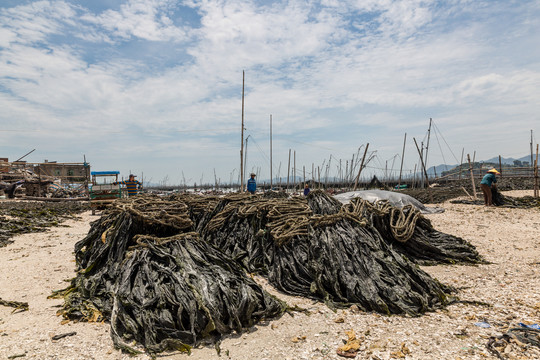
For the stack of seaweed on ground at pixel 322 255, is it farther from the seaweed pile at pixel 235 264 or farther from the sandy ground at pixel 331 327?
the sandy ground at pixel 331 327

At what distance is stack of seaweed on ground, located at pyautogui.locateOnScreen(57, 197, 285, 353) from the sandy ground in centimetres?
17

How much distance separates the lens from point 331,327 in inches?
142

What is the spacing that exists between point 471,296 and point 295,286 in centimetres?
243

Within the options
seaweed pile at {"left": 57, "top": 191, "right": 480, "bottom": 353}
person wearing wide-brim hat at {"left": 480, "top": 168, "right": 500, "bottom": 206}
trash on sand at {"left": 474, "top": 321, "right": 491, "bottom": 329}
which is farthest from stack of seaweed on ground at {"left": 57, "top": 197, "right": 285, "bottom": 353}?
person wearing wide-brim hat at {"left": 480, "top": 168, "right": 500, "bottom": 206}

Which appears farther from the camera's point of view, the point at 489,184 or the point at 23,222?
the point at 489,184

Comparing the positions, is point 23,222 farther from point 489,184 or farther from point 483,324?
point 489,184

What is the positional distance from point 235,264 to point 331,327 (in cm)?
169

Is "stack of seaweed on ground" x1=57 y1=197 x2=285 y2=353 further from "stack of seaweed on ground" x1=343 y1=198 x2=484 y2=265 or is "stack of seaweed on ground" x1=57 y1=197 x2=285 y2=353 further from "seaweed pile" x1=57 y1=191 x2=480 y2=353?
"stack of seaweed on ground" x1=343 y1=198 x2=484 y2=265

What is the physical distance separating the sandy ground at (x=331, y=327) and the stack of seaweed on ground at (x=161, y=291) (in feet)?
0.54

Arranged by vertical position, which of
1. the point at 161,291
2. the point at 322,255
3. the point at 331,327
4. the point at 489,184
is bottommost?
the point at 331,327

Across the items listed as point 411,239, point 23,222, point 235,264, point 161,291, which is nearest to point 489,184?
point 411,239

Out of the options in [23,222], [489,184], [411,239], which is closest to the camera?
[411,239]

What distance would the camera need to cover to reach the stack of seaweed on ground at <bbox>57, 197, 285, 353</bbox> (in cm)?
337

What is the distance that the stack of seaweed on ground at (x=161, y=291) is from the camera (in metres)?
3.37
